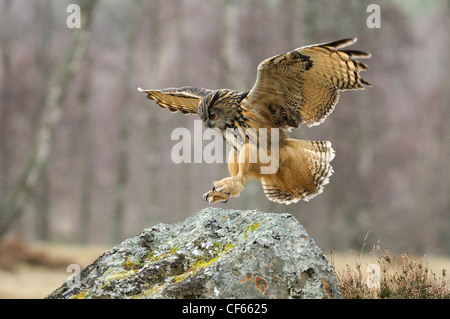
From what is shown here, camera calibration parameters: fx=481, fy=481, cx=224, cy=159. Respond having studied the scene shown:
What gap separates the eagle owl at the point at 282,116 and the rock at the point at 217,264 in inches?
24.0

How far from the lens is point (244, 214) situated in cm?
470

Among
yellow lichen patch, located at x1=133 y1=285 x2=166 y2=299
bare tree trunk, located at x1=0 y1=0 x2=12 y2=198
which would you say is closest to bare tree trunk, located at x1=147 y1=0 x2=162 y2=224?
bare tree trunk, located at x1=0 y1=0 x2=12 y2=198

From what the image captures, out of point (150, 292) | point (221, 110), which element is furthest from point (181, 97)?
point (150, 292)

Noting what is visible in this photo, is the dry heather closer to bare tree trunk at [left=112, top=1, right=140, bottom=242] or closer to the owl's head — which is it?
the owl's head

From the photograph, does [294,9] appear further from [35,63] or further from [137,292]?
[137,292]

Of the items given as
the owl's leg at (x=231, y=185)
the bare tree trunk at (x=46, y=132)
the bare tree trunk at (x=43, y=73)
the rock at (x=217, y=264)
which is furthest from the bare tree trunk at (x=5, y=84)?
the rock at (x=217, y=264)

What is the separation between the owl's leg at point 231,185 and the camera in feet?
16.5

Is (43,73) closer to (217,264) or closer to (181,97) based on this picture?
(181,97)

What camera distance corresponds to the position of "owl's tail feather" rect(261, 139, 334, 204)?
5680 millimetres

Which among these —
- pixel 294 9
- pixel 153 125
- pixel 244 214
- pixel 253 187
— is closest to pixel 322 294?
pixel 244 214

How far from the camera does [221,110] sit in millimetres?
5508

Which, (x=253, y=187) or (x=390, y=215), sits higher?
(x=253, y=187)

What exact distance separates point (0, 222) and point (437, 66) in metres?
23.7

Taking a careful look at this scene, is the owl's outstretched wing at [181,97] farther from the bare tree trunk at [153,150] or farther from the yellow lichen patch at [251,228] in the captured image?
the bare tree trunk at [153,150]
